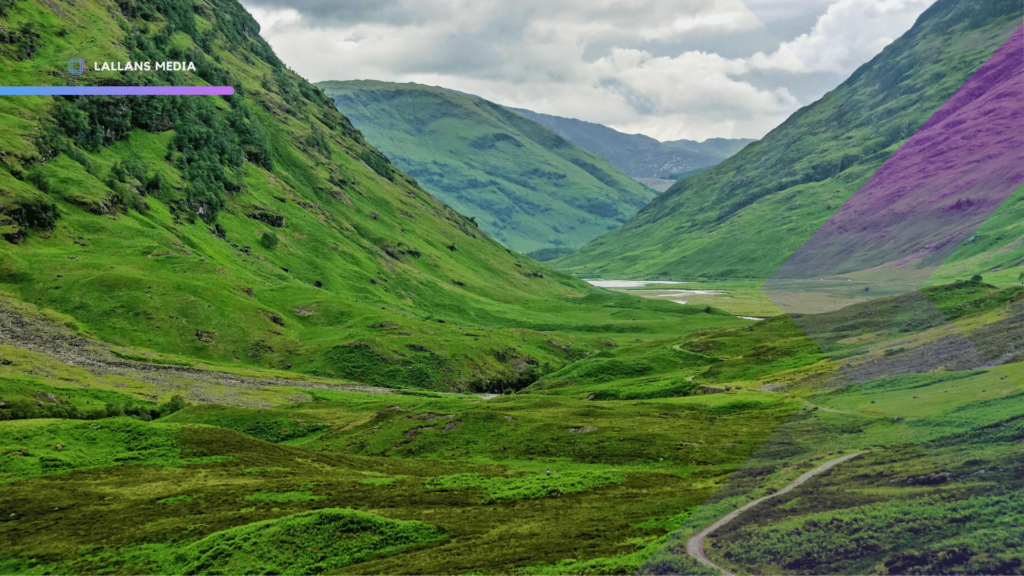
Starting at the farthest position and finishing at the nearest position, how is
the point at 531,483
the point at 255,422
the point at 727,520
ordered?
the point at 255,422 → the point at 531,483 → the point at 727,520

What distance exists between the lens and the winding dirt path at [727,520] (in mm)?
38281

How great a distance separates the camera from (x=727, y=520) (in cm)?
4350

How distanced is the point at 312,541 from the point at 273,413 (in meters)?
61.0

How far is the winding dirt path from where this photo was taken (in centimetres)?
3828

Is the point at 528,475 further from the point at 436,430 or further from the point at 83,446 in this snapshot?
the point at 83,446

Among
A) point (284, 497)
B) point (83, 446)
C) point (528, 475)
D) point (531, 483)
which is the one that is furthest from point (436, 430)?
point (83, 446)

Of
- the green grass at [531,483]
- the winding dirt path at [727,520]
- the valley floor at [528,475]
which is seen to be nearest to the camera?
the winding dirt path at [727,520]

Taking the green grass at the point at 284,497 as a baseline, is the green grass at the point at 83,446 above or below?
above

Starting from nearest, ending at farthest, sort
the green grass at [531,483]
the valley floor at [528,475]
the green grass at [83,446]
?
the valley floor at [528,475] < the green grass at [531,483] < the green grass at [83,446]

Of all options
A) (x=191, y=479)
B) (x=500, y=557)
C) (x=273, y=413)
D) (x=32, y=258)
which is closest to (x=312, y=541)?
(x=500, y=557)

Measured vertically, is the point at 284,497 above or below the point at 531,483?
above

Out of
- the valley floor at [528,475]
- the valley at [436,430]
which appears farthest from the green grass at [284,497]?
the valley at [436,430]

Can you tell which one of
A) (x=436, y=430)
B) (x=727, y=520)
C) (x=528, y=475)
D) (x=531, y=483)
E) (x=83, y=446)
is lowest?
(x=528, y=475)

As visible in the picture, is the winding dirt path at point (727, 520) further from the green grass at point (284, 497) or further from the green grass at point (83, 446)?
the green grass at point (83, 446)
